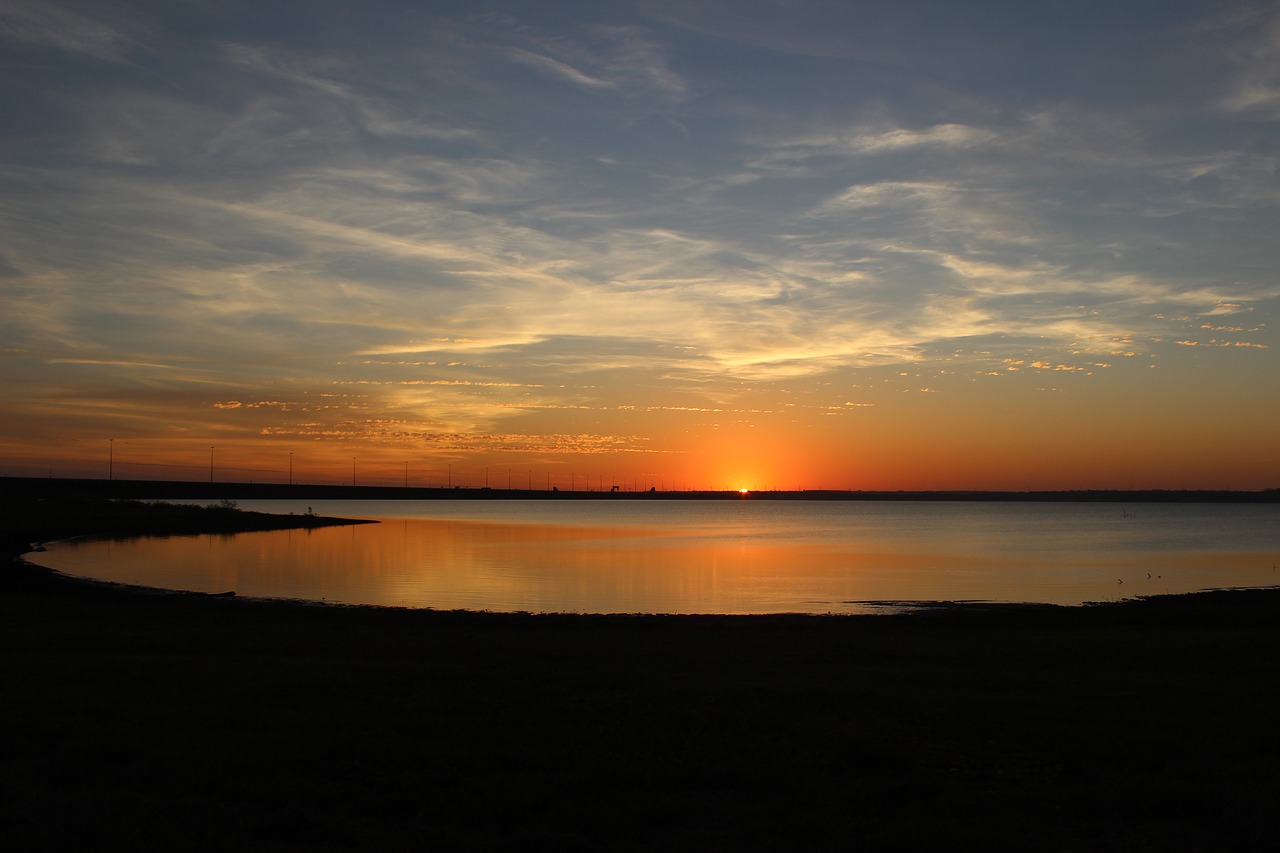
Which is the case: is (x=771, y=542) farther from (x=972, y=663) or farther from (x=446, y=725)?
(x=446, y=725)

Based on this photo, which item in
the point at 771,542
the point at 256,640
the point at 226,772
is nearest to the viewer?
the point at 226,772

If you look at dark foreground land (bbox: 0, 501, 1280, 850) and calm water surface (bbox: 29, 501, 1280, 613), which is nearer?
dark foreground land (bbox: 0, 501, 1280, 850)

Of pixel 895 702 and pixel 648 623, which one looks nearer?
pixel 895 702

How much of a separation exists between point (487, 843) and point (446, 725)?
12.5ft

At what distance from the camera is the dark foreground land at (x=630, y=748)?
9.00 metres

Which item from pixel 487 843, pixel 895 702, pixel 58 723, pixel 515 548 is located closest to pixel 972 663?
pixel 895 702

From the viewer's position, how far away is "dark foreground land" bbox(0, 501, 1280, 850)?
9.00 m

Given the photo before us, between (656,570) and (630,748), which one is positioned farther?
(656,570)

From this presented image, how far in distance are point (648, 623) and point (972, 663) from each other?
45.3 ft

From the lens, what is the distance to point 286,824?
352 inches

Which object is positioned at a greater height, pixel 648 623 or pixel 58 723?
pixel 58 723

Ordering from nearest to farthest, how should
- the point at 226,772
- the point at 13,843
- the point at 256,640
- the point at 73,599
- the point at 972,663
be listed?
the point at 13,843, the point at 226,772, the point at 972,663, the point at 256,640, the point at 73,599

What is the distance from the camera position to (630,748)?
11391 millimetres

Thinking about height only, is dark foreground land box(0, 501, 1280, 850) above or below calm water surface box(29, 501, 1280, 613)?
above
